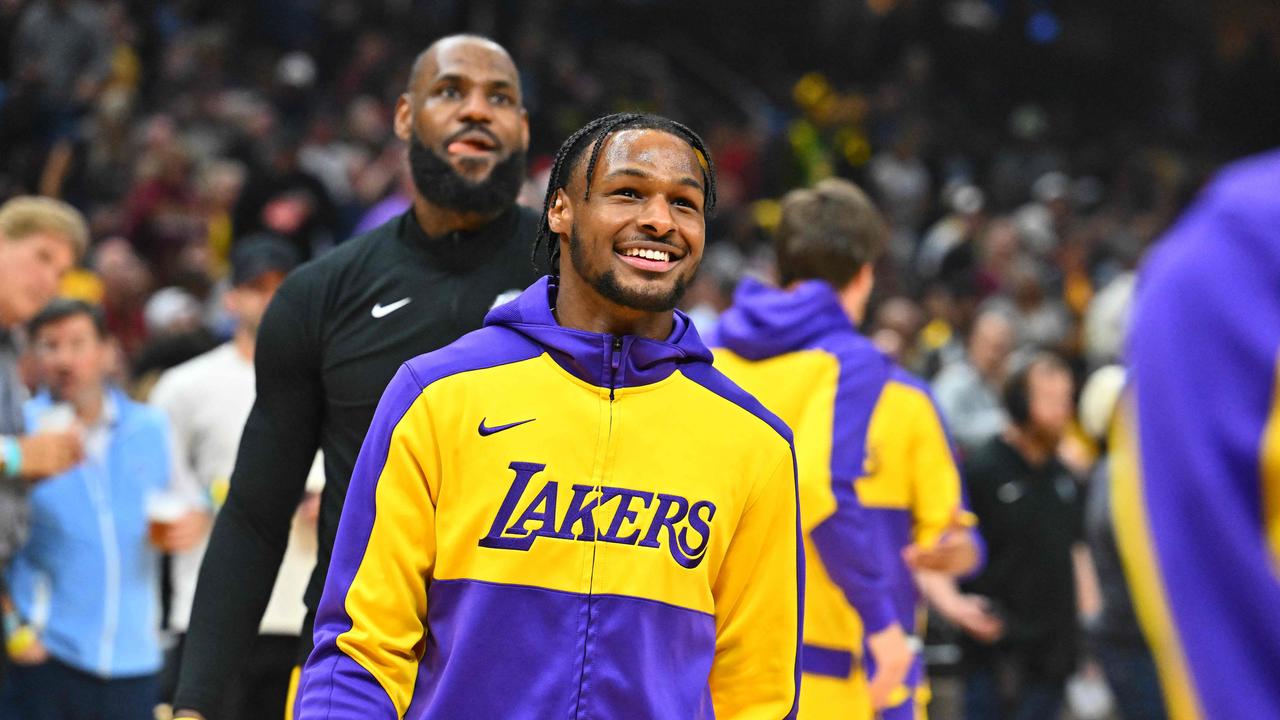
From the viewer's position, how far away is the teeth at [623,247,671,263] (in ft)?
9.26

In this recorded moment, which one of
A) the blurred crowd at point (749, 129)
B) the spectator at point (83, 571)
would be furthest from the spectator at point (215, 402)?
the blurred crowd at point (749, 129)

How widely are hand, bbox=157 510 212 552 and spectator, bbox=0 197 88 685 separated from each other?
0.57 m

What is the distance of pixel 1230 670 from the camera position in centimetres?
134

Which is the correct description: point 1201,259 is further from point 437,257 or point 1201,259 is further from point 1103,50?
point 1103,50

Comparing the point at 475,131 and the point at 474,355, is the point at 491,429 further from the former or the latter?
the point at 475,131

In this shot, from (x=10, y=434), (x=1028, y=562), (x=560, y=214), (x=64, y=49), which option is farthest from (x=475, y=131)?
(x=64, y=49)

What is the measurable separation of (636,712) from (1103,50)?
73.2 feet

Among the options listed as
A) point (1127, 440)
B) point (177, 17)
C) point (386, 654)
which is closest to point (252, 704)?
point (386, 654)

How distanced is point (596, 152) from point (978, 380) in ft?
25.4

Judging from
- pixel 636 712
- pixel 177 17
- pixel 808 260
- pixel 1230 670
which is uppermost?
pixel 177 17

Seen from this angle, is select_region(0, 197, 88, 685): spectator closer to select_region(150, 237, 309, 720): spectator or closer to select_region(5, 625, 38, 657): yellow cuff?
select_region(5, 625, 38, 657): yellow cuff

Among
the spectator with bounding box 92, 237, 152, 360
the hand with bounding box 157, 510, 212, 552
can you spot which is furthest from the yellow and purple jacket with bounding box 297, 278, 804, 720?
the spectator with bounding box 92, 237, 152, 360

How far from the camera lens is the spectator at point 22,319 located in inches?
208

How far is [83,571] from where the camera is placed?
6051mm
